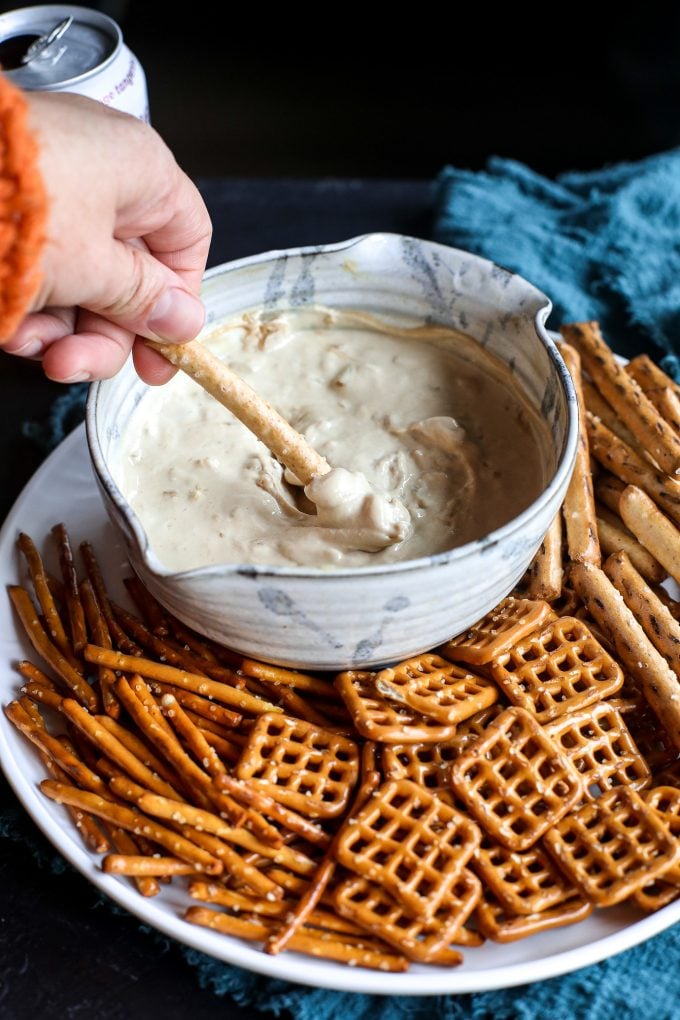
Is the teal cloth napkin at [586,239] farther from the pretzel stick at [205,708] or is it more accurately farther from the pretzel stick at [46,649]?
the pretzel stick at [205,708]

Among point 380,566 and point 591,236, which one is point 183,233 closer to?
point 380,566

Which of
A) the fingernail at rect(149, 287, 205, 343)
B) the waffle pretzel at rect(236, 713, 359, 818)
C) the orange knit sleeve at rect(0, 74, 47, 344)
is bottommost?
the waffle pretzel at rect(236, 713, 359, 818)

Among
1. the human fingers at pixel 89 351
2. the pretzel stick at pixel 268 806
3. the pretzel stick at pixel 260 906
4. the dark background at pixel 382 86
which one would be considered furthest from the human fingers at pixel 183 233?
the dark background at pixel 382 86

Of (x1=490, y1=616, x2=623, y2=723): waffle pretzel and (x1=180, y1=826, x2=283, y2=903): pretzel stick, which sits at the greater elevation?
(x1=490, y1=616, x2=623, y2=723): waffle pretzel

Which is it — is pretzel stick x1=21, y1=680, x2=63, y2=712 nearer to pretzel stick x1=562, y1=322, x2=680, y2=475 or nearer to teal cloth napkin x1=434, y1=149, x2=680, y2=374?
pretzel stick x1=562, y1=322, x2=680, y2=475

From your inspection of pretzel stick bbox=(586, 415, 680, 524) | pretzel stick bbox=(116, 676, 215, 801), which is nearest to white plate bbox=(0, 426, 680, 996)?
pretzel stick bbox=(116, 676, 215, 801)

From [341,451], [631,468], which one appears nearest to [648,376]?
[631,468]
